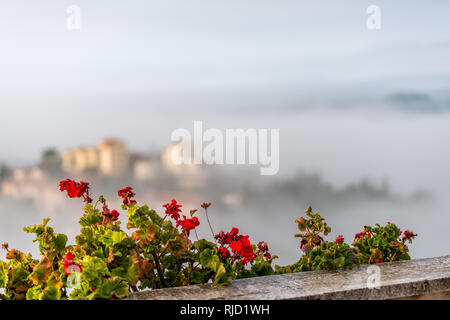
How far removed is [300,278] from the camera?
177 centimetres

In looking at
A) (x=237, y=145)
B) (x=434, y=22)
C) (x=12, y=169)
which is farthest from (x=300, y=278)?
(x=434, y=22)

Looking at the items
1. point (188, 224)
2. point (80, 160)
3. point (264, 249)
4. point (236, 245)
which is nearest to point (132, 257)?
point (188, 224)

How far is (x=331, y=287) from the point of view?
1.61 metres

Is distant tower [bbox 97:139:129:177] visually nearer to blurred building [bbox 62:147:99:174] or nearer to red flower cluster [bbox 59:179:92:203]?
blurred building [bbox 62:147:99:174]

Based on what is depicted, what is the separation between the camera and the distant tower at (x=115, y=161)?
2.86 metres

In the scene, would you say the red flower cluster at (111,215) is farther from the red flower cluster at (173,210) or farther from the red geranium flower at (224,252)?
the red geranium flower at (224,252)

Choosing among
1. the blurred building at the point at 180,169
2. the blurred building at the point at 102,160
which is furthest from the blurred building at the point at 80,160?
the blurred building at the point at 180,169

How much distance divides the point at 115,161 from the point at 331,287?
5.78 feet

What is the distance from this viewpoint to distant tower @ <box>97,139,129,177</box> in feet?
9.37

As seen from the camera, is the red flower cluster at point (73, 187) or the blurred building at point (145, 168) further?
the blurred building at point (145, 168)

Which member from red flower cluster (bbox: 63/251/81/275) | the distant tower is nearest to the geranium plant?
red flower cluster (bbox: 63/251/81/275)

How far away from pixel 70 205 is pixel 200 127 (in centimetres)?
99

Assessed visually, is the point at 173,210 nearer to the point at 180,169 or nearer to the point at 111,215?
the point at 111,215
